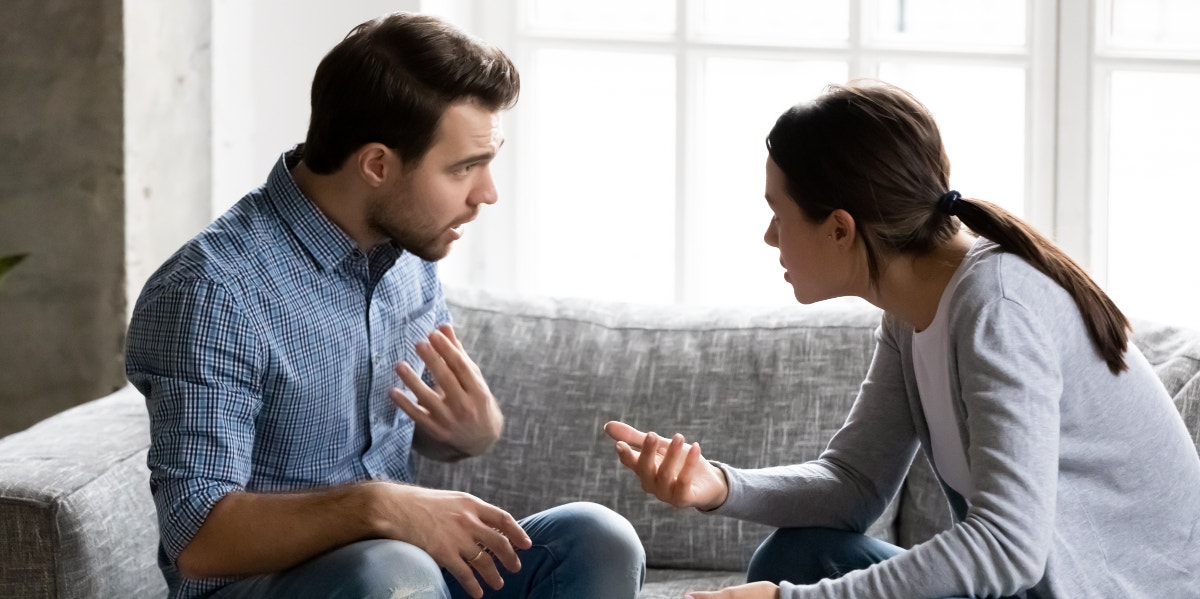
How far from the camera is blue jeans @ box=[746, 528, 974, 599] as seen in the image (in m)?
1.56

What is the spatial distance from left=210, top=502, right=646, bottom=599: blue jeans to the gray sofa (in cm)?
34

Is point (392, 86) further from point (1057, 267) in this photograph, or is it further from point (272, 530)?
point (1057, 267)

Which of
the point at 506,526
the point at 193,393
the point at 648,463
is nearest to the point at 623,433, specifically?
the point at 648,463

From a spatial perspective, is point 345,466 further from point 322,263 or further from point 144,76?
point 144,76

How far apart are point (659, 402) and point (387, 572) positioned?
78 cm

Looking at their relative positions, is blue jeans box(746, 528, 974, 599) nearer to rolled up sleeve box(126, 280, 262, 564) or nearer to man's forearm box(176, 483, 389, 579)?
man's forearm box(176, 483, 389, 579)

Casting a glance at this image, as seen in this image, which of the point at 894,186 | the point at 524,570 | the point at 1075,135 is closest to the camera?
the point at 894,186

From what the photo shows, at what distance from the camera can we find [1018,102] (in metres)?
2.57

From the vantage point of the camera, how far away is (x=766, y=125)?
2.69 meters

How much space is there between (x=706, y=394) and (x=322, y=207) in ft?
2.38

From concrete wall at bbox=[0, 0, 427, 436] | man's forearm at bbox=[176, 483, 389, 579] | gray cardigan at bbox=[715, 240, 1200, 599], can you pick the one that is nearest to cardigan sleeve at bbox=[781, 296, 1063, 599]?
gray cardigan at bbox=[715, 240, 1200, 599]

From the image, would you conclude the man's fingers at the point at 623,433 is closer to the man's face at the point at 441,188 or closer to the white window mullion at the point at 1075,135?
the man's face at the point at 441,188

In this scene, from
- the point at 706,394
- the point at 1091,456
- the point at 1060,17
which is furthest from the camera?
the point at 1060,17

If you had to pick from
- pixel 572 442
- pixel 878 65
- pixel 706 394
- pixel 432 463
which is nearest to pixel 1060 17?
pixel 878 65
